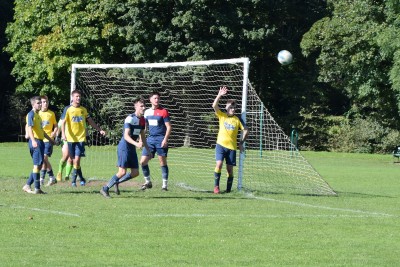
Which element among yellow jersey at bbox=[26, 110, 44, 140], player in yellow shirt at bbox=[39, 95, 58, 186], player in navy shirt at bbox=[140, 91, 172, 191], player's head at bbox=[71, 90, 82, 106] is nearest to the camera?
yellow jersey at bbox=[26, 110, 44, 140]

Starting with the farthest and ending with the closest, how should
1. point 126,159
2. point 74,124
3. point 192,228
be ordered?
point 74,124 → point 126,159 → point 192,228

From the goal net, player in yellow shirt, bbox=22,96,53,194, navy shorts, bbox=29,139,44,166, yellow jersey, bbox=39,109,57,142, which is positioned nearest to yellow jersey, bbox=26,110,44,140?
player in yellow shirt, bbox=22,96,53,194

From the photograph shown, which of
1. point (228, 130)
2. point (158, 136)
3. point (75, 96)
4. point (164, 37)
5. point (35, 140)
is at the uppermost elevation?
point (164, 37)

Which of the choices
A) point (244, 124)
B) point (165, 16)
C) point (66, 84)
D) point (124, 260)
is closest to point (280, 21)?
point (165, 16)

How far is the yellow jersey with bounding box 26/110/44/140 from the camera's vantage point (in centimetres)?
1780

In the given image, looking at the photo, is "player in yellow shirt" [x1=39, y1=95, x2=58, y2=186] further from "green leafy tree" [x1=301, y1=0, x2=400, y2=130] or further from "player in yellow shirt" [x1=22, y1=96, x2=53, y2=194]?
"green leafy tree" [x1=301, y1=0, x2=400, y2=130]

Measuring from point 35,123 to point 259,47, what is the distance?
119ft

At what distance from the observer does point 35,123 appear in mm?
17984

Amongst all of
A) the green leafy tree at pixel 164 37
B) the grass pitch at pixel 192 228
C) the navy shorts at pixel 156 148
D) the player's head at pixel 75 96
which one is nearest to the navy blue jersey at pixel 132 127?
the grass pitch at pixel 192 228

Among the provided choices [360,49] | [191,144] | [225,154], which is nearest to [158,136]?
[225,154]

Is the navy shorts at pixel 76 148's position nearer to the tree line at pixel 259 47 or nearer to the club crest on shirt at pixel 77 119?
the club crest on shirt at pixel 77 119

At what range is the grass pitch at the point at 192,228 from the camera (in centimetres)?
1061

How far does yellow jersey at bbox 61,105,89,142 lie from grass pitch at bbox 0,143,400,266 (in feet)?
3.47

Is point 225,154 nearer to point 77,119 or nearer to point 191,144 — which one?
point 77,119
